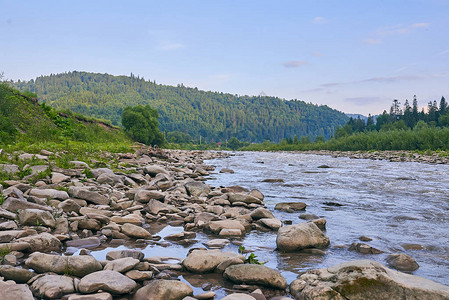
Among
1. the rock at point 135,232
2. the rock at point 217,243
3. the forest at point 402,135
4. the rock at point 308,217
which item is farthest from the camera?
the forest at point 402,135

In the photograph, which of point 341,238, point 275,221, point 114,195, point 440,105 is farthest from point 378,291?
point 440,105

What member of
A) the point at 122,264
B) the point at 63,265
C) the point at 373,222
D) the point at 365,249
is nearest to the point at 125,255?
the point at 122,264

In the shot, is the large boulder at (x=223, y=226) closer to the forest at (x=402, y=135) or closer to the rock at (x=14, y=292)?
the rock at (x=14, y=292)

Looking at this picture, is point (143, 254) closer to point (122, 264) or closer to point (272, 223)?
point (122, 264)

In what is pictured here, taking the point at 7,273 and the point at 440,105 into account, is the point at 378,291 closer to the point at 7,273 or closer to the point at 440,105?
the point at 7,273

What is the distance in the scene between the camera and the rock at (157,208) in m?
7.35

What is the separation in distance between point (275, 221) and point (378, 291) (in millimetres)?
3496

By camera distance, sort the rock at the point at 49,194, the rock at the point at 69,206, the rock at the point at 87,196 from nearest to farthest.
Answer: the rock at the point at 69,206
the rock at the point at 49,194
the rock at the point at 87,196

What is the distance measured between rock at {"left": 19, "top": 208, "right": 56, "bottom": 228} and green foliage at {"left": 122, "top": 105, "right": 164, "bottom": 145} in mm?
46729

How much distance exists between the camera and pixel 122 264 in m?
3.95

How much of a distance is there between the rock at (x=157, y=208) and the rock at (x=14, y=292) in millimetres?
4170

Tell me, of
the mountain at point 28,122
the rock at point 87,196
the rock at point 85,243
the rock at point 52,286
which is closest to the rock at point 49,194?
the rock at point 87,196

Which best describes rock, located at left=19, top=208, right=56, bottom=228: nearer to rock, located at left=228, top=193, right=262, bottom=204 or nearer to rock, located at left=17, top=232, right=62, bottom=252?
rock, located at left=17, top=232, right=62, bottom=252

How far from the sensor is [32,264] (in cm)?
384
